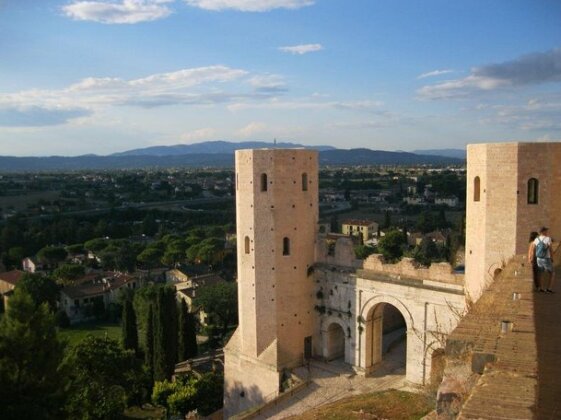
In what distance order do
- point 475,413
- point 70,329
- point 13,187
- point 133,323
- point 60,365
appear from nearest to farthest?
point 475,413
point 60,365
point 133,323
point 70,329
point 13,187

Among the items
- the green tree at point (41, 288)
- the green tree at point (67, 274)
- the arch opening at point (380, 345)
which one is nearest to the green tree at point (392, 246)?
the arch opening at point (380, 345)

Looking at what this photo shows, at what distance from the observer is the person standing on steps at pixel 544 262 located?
9328 mm

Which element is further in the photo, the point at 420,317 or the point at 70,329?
the point at 70,329

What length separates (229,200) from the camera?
12094 centimetres

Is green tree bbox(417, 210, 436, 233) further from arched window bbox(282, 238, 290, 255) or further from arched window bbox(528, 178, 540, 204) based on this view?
arched window bbox(528, 178, 540, 204)

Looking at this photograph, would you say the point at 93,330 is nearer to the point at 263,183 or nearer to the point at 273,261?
the point at 273,261

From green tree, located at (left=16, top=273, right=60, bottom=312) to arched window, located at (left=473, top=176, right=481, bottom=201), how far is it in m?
37.5

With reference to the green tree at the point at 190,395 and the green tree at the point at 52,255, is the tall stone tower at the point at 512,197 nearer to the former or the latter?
the green tree at the point at 190,395

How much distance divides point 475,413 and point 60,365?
49.9 feet

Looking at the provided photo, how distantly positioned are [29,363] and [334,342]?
11867 mm

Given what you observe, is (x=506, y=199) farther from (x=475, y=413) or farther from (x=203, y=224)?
(x=203, y=224)

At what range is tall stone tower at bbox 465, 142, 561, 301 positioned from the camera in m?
16.3

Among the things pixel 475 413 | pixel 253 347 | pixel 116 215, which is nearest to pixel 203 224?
pixel 116 215

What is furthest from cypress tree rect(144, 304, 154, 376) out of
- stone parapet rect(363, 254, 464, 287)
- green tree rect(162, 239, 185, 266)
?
green tree rect(162, 239, 185, 266)
